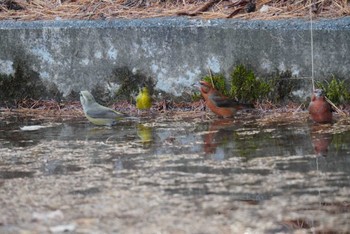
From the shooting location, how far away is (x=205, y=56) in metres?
8.78

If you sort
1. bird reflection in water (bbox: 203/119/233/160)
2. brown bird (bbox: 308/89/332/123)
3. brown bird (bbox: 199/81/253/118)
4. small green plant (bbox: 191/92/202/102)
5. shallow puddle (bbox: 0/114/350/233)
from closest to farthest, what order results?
shallow puddle (bbox: 0/114/350/233), bird reflection in water (bbox: 203/119/233/160), brown bird (bbox: 308/89/332/123), brown bird (bbox: 199/81/253/118), small green plant (bbox: 191/92/202/102)

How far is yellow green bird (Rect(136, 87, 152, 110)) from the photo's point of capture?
870cm

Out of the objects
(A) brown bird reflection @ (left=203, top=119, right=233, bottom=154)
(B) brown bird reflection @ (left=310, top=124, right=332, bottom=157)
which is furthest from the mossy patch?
(B) brown bird reflection @ (left=310, top=124, right=332, bottom=157)

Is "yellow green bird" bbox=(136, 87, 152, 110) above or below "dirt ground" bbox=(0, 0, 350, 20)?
below

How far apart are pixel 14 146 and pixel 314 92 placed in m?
2.58

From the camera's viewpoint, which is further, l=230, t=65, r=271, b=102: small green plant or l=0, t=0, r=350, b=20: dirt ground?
l=0, t=0, r=350, b=20: dirt ground

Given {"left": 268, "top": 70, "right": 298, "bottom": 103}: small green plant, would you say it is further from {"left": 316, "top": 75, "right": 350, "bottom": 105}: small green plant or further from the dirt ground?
the dirt ground

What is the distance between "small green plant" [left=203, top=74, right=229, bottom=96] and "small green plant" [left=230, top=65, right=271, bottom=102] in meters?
0.09

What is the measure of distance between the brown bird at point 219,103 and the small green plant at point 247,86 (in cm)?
27

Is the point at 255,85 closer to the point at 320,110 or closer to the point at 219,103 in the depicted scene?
the point at 219,103

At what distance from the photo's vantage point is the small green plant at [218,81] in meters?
8.77

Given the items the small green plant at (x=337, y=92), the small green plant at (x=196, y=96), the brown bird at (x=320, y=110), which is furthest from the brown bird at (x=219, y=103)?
the brown bird at (x=320, y=110)

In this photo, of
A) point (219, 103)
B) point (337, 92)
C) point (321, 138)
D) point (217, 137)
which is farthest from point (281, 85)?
point (321, 138)

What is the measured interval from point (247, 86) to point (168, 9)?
1418mm
